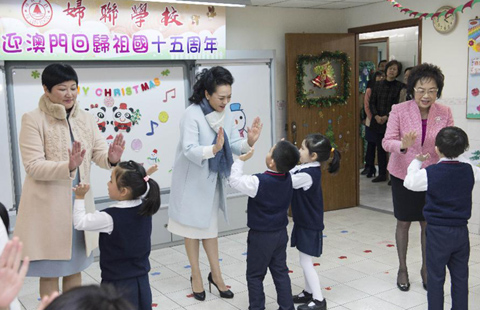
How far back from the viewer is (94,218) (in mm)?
2553

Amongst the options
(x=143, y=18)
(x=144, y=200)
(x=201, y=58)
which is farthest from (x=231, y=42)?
(x=144, y=200)

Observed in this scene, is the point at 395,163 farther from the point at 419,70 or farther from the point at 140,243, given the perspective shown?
the point at 140,243

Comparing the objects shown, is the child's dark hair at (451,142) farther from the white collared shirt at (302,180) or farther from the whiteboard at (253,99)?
the whiteboard at (253,99)

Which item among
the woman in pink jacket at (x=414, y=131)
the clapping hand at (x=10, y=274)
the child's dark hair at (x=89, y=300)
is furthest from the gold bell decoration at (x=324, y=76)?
the child's dark hair at (x=89, y=300)

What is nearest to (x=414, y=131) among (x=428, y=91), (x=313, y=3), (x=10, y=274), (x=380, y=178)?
(x=428, y=91)

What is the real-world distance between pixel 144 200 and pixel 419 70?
2036mm

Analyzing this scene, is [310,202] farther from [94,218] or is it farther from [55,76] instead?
[55,76]

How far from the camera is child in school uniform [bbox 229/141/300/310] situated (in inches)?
117

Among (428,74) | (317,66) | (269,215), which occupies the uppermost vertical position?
(317,66)

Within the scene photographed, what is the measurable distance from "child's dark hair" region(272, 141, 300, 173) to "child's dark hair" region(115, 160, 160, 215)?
2.31ft

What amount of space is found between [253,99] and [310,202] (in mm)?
2267

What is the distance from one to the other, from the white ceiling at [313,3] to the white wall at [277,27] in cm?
8

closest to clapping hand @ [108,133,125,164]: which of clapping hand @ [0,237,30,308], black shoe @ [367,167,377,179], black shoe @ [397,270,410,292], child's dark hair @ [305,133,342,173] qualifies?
child's dark hair @ [305,133,342,173]

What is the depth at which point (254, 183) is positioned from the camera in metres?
2.96
